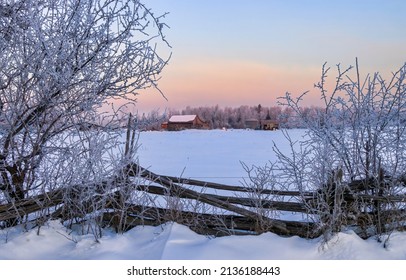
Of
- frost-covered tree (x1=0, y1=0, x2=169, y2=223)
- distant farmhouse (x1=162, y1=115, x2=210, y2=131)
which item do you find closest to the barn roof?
Result: distant farmhouse (x1=162, y1=115, x2=210, y2=131)

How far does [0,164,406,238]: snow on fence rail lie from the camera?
13.5 feet

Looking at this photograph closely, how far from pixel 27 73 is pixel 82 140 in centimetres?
87

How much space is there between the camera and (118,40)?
14.2ft

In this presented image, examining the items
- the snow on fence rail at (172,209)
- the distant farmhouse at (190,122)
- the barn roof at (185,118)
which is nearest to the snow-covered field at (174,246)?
the snow on fence rail at (172,209)

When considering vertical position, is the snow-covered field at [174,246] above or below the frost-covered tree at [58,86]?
below

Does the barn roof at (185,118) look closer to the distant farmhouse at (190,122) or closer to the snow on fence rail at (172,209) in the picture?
the distant farmhouse at (190,122)

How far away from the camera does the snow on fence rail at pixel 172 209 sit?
4105 mm

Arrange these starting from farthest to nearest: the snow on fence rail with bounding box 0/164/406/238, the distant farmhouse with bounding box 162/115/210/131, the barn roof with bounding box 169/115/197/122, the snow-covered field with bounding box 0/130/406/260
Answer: the barn roof with bounding box 169/115/197/122 → the distant farmhouse with bounding box 162/115/210/131 → the snow on fence rail with bounding box 0/164/406/238 → the snow-covered field with bounding box 0/130/406/260

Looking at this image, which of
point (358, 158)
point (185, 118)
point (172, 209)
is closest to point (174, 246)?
point (172, 209)

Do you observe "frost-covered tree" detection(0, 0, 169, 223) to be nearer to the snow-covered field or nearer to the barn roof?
the snow-covered field

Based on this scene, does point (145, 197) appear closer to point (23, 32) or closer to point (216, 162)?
point (23, 32)
